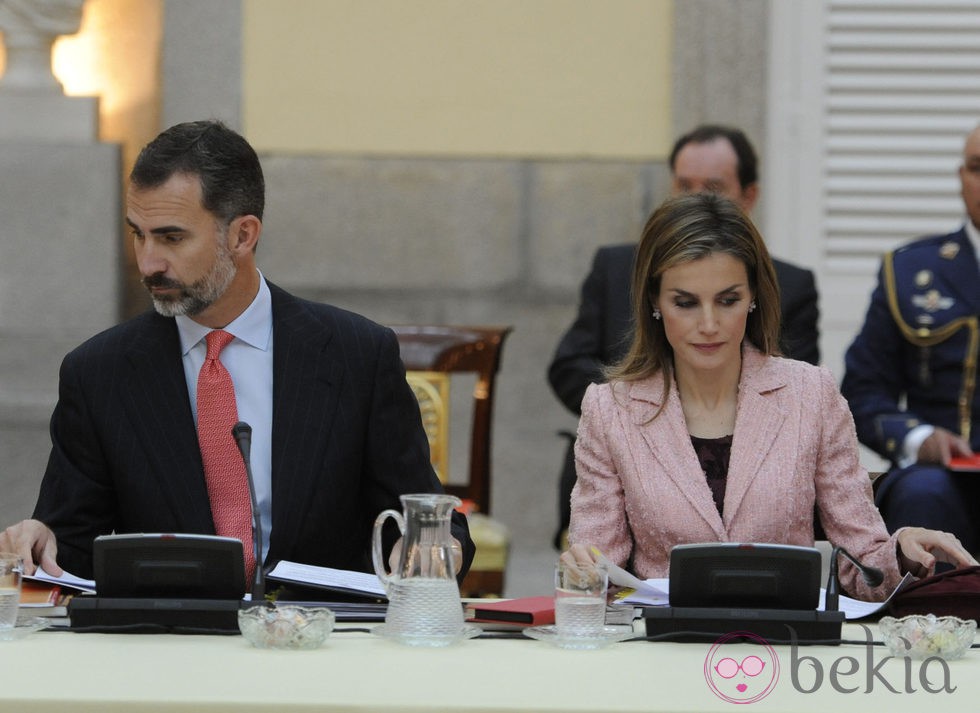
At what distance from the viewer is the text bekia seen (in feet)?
6.26

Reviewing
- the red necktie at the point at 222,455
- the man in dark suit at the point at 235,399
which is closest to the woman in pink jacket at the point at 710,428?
the man in dark suit at the point at 235,399

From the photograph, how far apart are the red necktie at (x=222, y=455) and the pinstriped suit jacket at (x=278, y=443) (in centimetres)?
3

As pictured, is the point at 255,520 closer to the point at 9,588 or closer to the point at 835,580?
the point at 9,588

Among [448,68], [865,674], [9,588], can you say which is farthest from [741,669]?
[448,68]

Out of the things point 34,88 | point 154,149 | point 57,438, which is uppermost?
point 34,88

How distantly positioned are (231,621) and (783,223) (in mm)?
3550

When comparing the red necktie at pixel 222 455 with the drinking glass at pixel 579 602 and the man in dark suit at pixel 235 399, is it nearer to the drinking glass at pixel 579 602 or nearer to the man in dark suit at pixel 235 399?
the man in dark suit at pixel 235 399

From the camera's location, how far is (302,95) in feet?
17.1

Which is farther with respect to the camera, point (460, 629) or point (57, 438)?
point (57, 438)

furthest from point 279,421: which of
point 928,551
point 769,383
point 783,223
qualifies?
point 783,223

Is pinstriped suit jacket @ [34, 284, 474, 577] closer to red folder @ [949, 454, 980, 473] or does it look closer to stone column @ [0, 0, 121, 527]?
red folder @ [949, 454, 980, 473]

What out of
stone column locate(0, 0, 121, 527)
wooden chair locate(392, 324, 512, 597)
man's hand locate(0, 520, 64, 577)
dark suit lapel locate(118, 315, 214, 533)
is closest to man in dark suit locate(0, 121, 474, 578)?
dark suit lapel locate(118, 315, 214, 533)

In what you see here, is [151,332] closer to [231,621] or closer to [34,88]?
[231,621]

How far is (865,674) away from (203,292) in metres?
1.43
